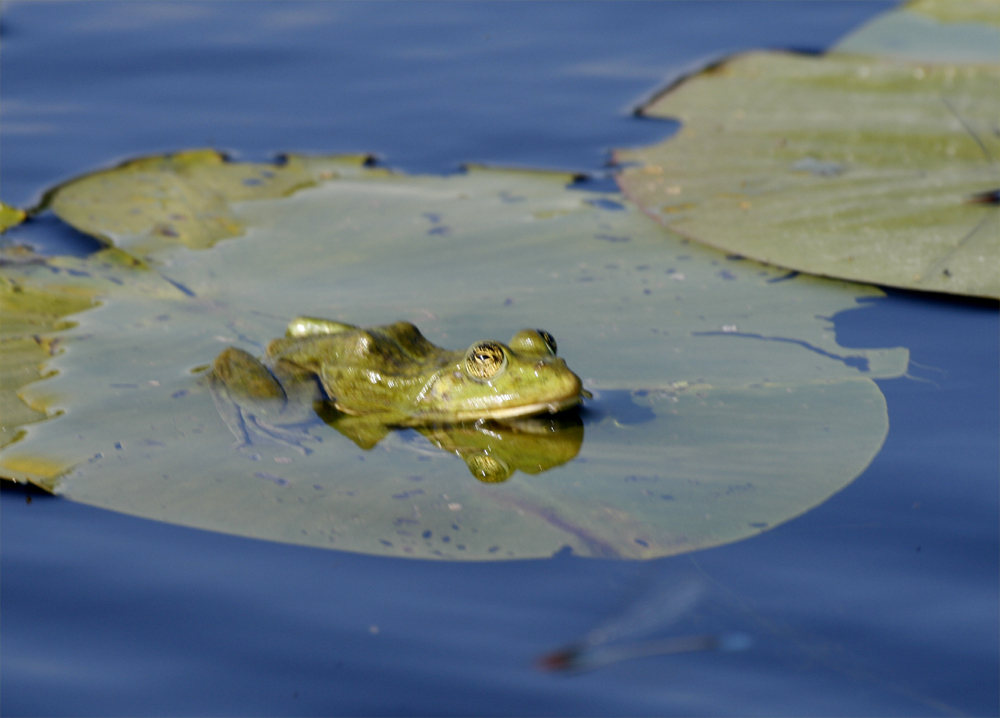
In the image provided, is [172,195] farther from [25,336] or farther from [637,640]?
[637,640]

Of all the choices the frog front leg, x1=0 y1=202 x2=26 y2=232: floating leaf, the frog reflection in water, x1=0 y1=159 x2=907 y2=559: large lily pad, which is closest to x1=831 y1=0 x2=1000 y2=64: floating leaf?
x1=0 y1=159 x2=907 y2=559: large lily pad

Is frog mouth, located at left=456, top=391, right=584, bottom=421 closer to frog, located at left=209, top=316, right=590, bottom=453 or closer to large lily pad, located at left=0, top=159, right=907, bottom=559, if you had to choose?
frog, located at left=209, top=316, right=590, bottom=453

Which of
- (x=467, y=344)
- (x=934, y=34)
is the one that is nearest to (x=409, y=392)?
(x=467, y=344)

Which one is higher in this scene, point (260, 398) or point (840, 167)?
point (840, 167)

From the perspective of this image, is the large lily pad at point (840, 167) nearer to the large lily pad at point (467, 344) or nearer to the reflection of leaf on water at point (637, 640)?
the large lily pad at point (467, 344)

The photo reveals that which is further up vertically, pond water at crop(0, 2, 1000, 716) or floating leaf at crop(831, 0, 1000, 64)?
floating leaf at crop(831, 0, 1000, 64)

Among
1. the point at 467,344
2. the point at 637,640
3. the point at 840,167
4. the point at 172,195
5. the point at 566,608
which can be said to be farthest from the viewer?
the point at 172,195

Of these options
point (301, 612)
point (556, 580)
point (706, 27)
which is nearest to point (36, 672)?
point (301, 612)
